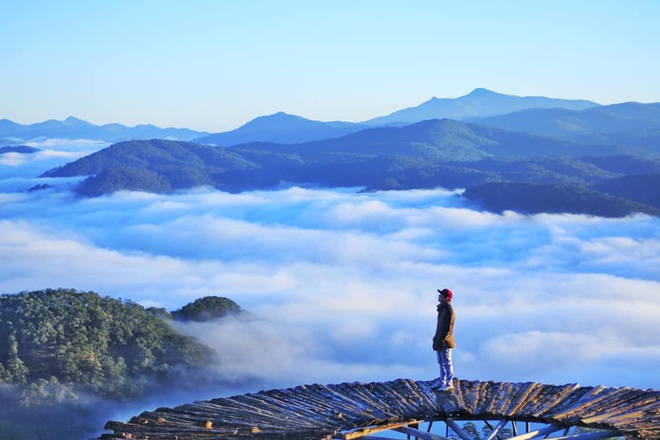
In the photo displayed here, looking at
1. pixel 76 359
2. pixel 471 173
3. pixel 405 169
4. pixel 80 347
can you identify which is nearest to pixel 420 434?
pixel 76 359

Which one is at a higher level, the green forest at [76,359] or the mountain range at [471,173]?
the mountain range at [471,173]

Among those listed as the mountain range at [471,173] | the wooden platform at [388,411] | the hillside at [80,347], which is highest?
the mountain range at [471,173]

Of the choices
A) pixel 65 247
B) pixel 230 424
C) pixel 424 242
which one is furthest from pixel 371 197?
pixel 230 424

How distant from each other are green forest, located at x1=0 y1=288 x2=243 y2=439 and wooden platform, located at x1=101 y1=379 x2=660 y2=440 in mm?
20725

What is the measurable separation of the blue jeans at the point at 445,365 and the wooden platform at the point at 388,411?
7.0 inches

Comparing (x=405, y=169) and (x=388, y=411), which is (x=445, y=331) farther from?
(x=405, y=169)

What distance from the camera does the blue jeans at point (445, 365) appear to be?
11.4m

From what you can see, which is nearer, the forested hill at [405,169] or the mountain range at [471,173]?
the mountain range at [471,173]

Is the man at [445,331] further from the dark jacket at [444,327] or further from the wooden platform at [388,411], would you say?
the wooden platform at [388,411]

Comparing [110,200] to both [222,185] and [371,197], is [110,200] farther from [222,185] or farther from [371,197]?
[371,197]

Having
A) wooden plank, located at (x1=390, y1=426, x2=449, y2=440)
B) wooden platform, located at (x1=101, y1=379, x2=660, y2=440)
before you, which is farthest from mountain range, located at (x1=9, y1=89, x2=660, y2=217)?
wooden plank, located at (x1=390, y1=426, x2=449, y2=440)

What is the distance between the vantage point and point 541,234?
115438 millimetres

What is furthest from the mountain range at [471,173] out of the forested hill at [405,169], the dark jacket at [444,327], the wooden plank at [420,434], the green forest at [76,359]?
the wooden plank at [420,434]

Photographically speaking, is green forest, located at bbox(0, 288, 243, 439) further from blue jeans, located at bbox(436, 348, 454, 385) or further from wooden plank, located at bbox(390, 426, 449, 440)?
wooden plank, located at bbox(390, 426, 449, 440)
